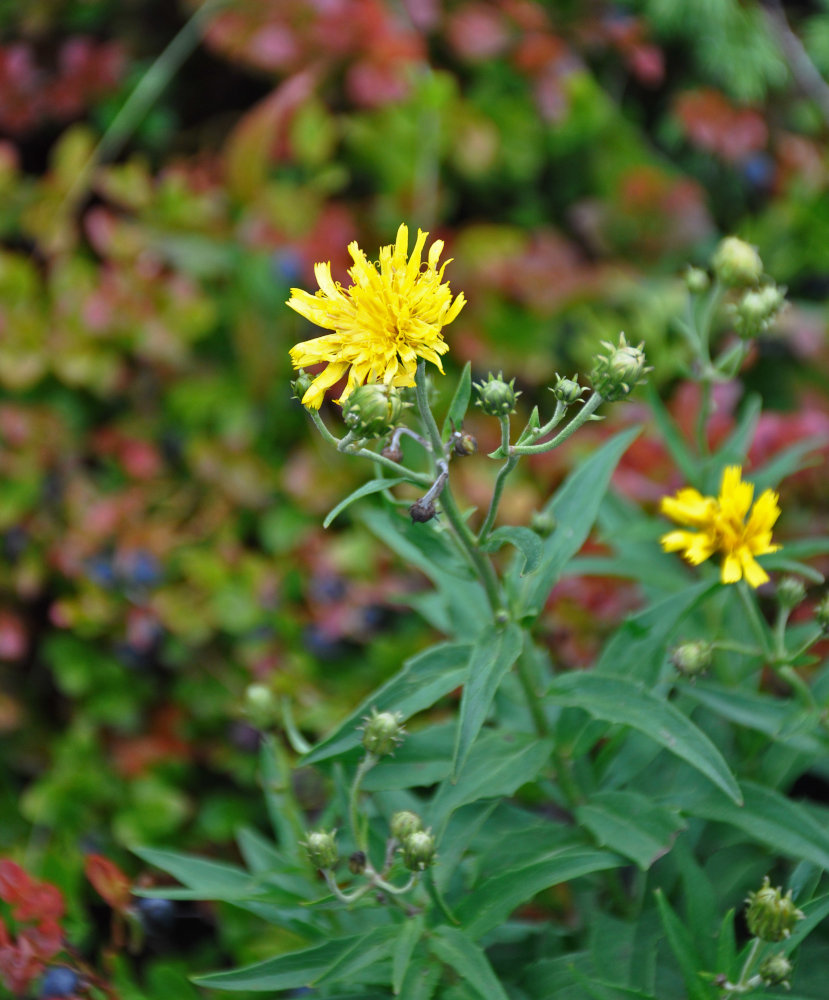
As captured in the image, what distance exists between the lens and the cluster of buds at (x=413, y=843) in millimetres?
1088

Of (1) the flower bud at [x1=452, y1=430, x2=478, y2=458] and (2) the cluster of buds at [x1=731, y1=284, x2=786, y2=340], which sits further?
(2) the cluster of buds at [x1=731, y1=284, x2=786, y2=340]

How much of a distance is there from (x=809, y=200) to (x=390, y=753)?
6.94ft

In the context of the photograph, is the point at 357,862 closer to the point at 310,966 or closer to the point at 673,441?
the point at 310,966

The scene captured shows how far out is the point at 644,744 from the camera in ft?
4.41

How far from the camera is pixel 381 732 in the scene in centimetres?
113

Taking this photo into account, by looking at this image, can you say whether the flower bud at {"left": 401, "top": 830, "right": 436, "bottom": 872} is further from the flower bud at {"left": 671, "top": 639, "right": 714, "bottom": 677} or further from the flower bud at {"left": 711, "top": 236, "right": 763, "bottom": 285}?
the flower bud at {"left": 711, "top": 236, "right": 763, "bottom": 285}

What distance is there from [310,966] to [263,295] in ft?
5.19

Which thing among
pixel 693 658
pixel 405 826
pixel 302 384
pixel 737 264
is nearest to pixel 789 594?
pixel 693 658

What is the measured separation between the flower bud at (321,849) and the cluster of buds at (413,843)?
0.29 feet

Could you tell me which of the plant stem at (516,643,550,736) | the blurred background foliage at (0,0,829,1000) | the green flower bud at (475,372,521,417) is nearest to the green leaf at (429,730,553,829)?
the plant stem at (516,643,550,736)

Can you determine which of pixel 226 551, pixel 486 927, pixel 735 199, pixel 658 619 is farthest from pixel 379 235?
pixel 486 927

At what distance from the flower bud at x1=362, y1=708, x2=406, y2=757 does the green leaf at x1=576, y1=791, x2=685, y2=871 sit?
12.0 inches

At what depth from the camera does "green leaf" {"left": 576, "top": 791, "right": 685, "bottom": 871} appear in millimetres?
1158

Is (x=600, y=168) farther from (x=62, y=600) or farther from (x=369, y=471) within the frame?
(x=62, y=600)
